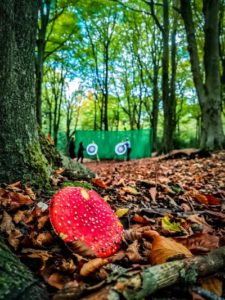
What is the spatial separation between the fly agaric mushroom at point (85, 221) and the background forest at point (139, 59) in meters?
7.61

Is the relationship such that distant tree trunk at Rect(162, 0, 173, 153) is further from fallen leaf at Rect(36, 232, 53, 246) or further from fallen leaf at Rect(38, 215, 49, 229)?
fallen leaf at Rect(36, 232, 53, 246)

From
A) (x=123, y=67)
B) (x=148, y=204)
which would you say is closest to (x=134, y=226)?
(x=148, y=204)

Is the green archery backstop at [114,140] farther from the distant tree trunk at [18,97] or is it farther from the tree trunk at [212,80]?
the distant tree trunk at [18,97]

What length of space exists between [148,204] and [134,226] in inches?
24.5

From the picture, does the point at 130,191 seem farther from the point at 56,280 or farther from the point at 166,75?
the point at 166,75

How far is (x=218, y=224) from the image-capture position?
230 cm

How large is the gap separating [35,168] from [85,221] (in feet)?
3.80

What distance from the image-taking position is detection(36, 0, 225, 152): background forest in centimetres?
901

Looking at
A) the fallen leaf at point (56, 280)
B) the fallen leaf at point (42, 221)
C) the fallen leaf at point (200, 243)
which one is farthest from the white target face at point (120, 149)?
the fallen leaf at point (56, 280)

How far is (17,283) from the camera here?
3.68 feet

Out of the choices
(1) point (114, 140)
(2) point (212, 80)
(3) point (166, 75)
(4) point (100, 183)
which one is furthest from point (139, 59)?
(4) point (100, 183)

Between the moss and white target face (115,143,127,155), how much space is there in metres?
19.4

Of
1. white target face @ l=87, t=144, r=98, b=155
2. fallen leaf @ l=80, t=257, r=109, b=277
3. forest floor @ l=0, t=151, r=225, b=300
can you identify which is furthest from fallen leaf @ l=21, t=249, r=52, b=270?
white target face @ l=87, t=144, r=98, b=155

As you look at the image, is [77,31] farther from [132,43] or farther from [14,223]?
[14,223]
